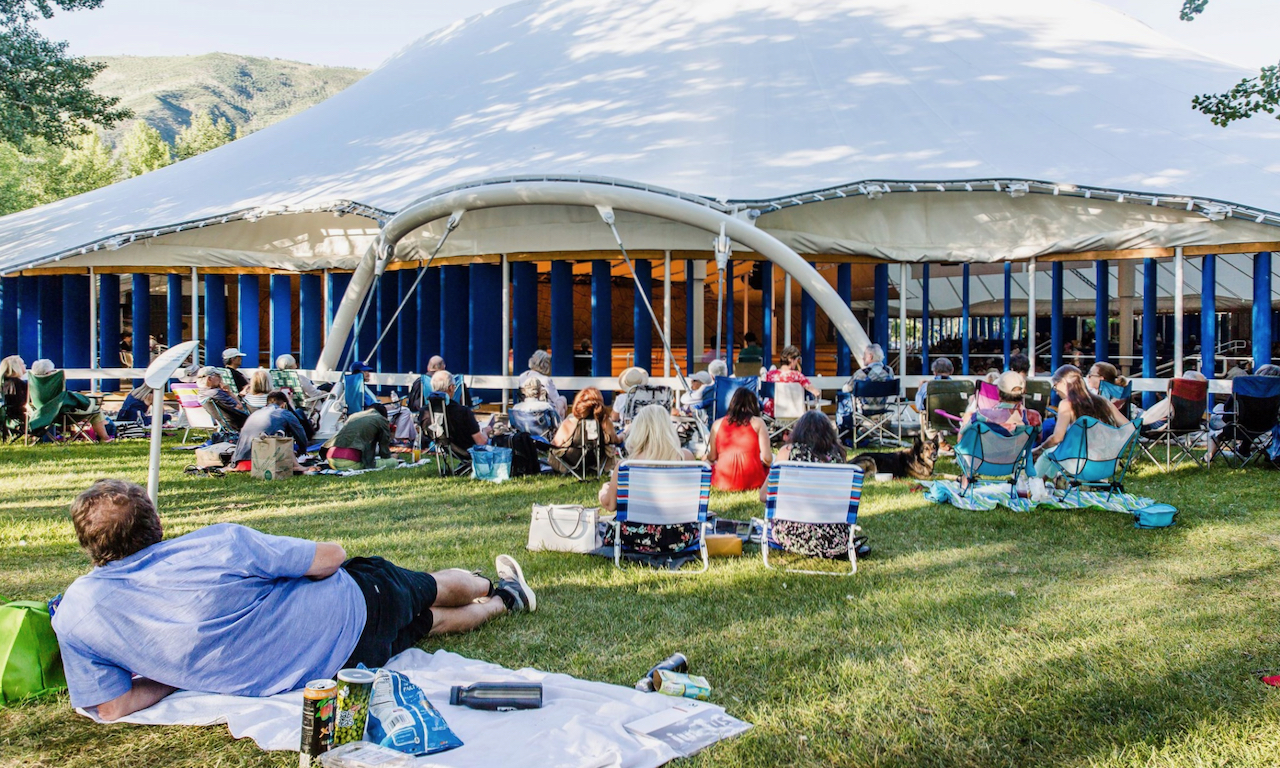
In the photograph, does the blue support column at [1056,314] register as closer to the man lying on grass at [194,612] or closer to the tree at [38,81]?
the man lying on grass at [194,612]

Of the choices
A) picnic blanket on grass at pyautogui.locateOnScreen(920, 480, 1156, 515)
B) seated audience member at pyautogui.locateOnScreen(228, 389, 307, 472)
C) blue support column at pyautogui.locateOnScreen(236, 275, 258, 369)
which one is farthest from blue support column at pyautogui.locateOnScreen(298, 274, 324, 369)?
picnic blanket on grass at pyautogui.locateOnScreen(920, 480, 1156, 515)

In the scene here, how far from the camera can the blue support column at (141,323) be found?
1622 centimetres

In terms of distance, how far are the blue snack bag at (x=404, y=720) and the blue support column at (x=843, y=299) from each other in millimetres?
10585

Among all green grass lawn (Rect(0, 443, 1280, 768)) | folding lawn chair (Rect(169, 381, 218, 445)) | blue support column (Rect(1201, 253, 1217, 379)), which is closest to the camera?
green grass lawn (Rect(0, 443, 1280, 768))

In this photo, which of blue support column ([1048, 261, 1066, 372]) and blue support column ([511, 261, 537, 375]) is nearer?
blue support column ([1048, 261, 1066, 372])

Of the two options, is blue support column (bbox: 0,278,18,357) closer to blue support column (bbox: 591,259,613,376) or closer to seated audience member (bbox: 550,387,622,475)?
blue support column (bbox: 591,259,613,376)

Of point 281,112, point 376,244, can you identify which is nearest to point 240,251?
point 376,244

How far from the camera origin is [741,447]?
306 inches

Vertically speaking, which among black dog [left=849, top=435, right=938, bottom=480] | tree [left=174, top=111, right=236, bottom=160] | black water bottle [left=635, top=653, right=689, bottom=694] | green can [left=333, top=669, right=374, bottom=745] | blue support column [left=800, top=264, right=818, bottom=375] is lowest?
black water bottle [left=635, top=653, right=689, bottom=694]

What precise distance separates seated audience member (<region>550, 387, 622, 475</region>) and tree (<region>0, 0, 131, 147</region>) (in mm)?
11670

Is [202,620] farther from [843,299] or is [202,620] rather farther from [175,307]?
[175,307]

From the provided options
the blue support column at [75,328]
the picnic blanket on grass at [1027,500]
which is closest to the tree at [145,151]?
the blue support column at [75,328]

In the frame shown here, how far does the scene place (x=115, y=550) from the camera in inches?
135

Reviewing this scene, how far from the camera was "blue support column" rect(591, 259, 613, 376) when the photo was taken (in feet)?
42.6
